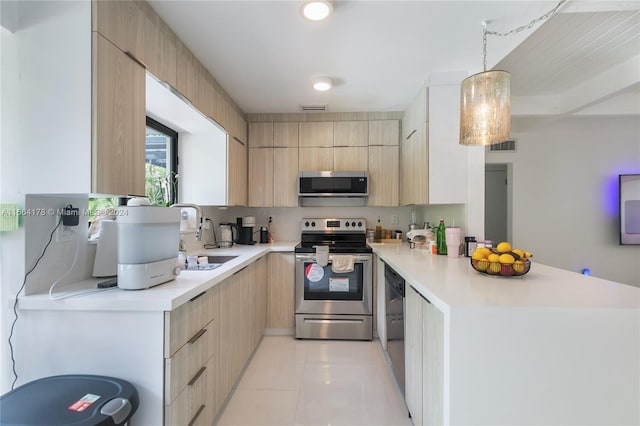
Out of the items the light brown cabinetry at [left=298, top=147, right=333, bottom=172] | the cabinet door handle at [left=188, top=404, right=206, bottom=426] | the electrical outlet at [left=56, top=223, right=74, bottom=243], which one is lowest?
the cabinet door handle at [left=188, top=404, right=206, bottom=426]

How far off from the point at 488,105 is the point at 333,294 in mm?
2079

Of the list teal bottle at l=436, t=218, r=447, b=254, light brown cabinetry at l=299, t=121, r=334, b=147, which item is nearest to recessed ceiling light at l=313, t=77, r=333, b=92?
light brown cabinetry at l=299, t=121, r=334, b=147

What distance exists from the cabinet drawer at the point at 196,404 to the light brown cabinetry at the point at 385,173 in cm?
239

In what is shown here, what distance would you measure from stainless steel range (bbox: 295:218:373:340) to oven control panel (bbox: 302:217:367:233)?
55 cm

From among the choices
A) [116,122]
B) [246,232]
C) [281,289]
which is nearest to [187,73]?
[116,122]

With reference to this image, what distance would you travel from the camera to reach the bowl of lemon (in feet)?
4.60

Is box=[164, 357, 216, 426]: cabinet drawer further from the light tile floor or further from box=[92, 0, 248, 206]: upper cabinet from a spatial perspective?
box=[92, 0, 248, 206]: upper cabinet

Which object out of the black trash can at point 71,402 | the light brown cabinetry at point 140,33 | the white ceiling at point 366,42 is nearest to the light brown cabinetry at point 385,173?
the white ceiling at point 366,42

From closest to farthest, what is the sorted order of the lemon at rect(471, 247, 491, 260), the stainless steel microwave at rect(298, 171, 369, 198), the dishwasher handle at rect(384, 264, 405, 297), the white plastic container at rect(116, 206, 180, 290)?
the white plastic container at rect(116, 206, 180, 290) → the lemon at rect(471, 247, 491, 260) → the dishwasher handle at rect(384, 264, 405, 297) → the stainless steel microwave at rect(298, 171, 369, 198)

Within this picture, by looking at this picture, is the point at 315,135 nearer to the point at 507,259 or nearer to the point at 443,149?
the point at 443,149

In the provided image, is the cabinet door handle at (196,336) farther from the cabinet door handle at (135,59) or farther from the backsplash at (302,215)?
the backsplash at (302,215)

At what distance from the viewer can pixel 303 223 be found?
3373 millimetres

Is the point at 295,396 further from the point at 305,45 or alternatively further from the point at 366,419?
the point at 305,45

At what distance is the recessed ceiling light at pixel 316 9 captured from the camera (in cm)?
143
